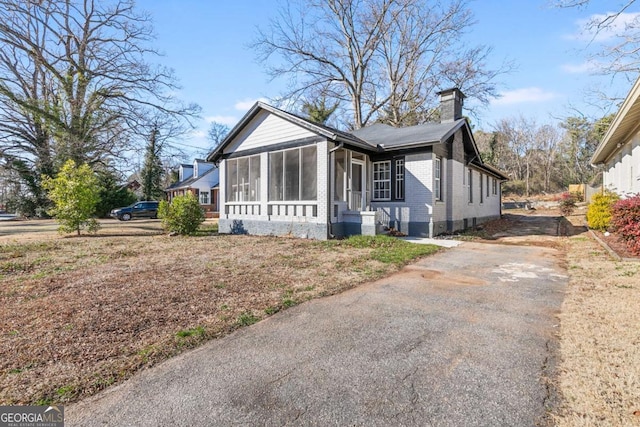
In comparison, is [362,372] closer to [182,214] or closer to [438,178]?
[438,178]

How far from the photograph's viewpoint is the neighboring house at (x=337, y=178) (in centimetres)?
1148

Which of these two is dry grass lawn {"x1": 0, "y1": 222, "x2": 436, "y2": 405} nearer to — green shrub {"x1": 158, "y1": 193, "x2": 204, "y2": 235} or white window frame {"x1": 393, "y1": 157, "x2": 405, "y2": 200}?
white window frame {"x1": 393, "y1": 157, "x2": 405, "y2": 200}

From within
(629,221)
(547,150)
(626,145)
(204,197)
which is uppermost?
(547,150)

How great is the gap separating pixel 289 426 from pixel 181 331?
2047 millimetres

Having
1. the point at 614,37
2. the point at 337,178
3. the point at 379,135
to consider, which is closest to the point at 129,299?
the point at 337,178

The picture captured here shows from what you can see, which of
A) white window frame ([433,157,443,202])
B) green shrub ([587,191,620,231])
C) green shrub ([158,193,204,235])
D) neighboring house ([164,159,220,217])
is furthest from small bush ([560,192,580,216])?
neighboring house ([164,159,220,217])

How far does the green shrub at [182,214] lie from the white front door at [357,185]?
6.76 m

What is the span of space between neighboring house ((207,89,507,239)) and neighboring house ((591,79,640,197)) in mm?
4901

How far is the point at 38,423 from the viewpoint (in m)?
2.22

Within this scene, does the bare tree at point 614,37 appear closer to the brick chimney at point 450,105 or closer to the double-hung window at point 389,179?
the brick chimney at point 450,105

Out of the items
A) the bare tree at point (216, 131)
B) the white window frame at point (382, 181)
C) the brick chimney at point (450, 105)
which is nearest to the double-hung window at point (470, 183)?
the brick chimney at point (450, 105)

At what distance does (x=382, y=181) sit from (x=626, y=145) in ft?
30.5

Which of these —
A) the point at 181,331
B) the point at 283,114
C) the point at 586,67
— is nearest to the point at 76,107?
the point at 283,114

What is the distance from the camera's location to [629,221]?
25.3 feet
